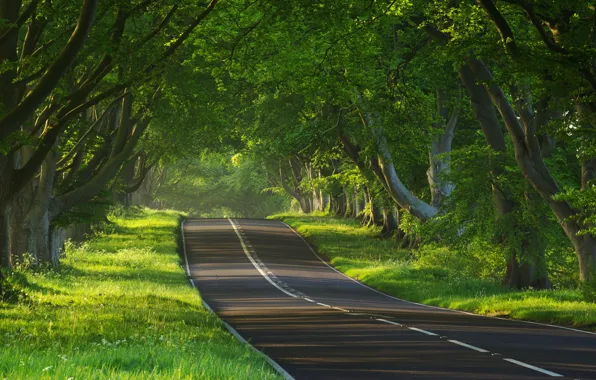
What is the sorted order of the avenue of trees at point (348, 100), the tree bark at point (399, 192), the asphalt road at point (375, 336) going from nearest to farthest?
the asphalt road at point (375, 336) < the avenue of trees at point (348, 100) < the tree bark at point (399, 192)

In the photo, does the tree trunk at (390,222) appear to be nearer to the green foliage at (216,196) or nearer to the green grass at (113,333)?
the green grass at (113,333)

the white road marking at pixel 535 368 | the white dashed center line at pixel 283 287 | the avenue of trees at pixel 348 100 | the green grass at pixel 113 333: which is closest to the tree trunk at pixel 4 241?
the avenue of trees at pixel 348 100

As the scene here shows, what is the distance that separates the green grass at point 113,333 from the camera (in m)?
10.1

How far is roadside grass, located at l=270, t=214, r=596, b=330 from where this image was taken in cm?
2160

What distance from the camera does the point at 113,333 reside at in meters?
14.2

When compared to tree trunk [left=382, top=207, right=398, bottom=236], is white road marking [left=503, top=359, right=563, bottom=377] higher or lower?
lower

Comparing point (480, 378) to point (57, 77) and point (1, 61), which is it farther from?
point (1, 61)

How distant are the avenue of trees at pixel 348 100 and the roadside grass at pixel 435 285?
3.87 feet

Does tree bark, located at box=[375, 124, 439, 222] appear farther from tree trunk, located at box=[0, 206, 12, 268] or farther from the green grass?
tree trunk, located at box=[0, 206, 12, 268]

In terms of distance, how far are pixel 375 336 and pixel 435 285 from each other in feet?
50.1

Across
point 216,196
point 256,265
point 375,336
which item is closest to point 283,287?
point 256,265

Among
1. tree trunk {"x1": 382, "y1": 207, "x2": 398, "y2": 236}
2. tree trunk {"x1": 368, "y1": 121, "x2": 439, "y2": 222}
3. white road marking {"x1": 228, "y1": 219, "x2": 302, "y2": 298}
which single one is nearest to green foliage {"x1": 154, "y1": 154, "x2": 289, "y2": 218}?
white road marking {"x1": 228, "y1": 219, "x2": 302, "y2": 298}

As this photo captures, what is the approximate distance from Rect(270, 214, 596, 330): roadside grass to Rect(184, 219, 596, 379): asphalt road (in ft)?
3.45

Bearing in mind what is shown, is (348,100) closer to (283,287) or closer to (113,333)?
(283,287)
